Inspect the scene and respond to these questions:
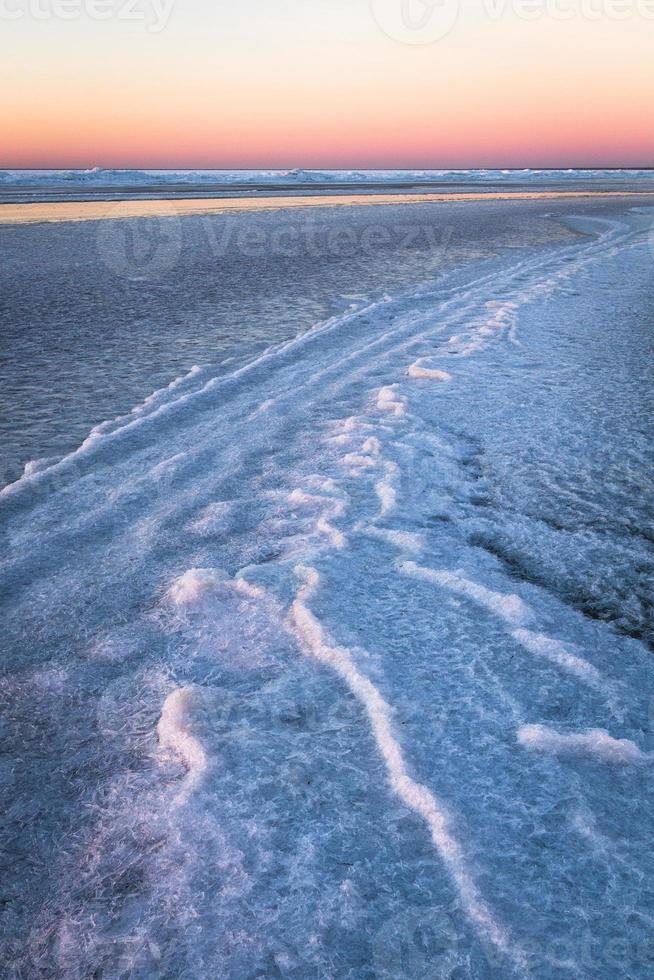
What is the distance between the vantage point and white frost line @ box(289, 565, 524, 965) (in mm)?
1298

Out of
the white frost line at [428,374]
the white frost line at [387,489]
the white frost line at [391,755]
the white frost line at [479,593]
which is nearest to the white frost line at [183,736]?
the white frost line at [391,755]

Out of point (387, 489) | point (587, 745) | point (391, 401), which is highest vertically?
point (391, 401)

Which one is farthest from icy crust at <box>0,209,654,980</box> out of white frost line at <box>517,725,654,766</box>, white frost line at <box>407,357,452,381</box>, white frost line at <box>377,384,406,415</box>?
white frost line at <box>407,357,452,381</box>

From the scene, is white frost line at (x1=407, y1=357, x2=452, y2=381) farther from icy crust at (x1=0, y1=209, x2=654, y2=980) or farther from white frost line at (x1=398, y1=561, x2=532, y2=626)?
white frost line at (x1=398, y1=561, x2=532, y2=626)

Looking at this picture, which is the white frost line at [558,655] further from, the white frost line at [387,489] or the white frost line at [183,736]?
the white frost line at [183,736]

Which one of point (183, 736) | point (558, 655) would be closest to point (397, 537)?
point (558, 655)

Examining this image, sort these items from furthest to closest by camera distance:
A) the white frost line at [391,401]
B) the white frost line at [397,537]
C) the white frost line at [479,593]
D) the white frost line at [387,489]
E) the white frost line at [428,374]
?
the white frost line at [428,374] < the white frost line at [391,401] < the white frost line at [387,489] < the white frost line at [397,537] < the white frost line at [479,593]

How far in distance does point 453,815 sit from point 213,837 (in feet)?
1.90

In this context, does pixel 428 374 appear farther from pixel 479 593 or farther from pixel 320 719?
pixel 320 719

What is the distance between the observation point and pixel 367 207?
79.9ft

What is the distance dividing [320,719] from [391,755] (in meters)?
0.24

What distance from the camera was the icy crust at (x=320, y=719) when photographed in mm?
1287

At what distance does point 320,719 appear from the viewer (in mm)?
1780

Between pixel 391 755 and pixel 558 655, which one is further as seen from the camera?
pixel 558 655
